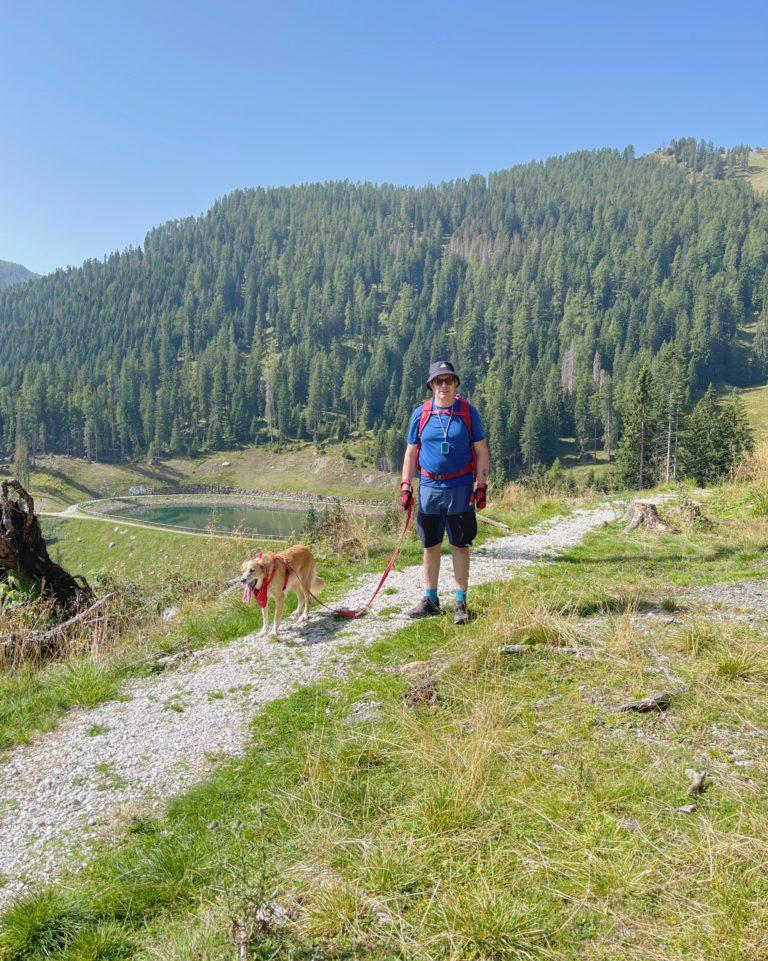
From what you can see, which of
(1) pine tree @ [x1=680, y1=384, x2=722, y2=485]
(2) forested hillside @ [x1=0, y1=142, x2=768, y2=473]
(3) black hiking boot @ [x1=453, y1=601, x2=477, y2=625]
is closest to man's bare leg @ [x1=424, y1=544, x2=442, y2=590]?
(3) black hiking boot @ [x1=453, y1=601, x2=477, y2=625]

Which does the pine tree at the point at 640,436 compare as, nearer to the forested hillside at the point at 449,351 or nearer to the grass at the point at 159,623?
the grass at the point at 159,623

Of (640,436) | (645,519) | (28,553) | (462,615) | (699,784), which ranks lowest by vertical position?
(462,615)

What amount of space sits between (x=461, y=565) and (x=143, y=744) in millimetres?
4112

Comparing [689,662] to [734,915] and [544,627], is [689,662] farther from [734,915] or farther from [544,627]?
[734,915]

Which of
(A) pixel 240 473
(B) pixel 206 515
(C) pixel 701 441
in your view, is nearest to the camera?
(C) pixel 701 441

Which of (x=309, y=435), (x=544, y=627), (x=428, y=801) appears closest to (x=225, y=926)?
(x=428, y=801)

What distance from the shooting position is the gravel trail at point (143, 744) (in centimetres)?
368

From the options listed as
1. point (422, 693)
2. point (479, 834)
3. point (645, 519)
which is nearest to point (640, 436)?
point (645, 519)

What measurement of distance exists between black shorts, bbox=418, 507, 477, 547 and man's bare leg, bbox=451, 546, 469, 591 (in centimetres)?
8

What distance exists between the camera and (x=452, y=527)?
6.85 metres

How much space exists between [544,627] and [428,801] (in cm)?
287

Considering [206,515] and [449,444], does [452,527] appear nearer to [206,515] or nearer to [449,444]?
[449,444]

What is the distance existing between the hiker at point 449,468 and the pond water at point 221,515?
7953 cm

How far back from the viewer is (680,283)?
6373 inches
